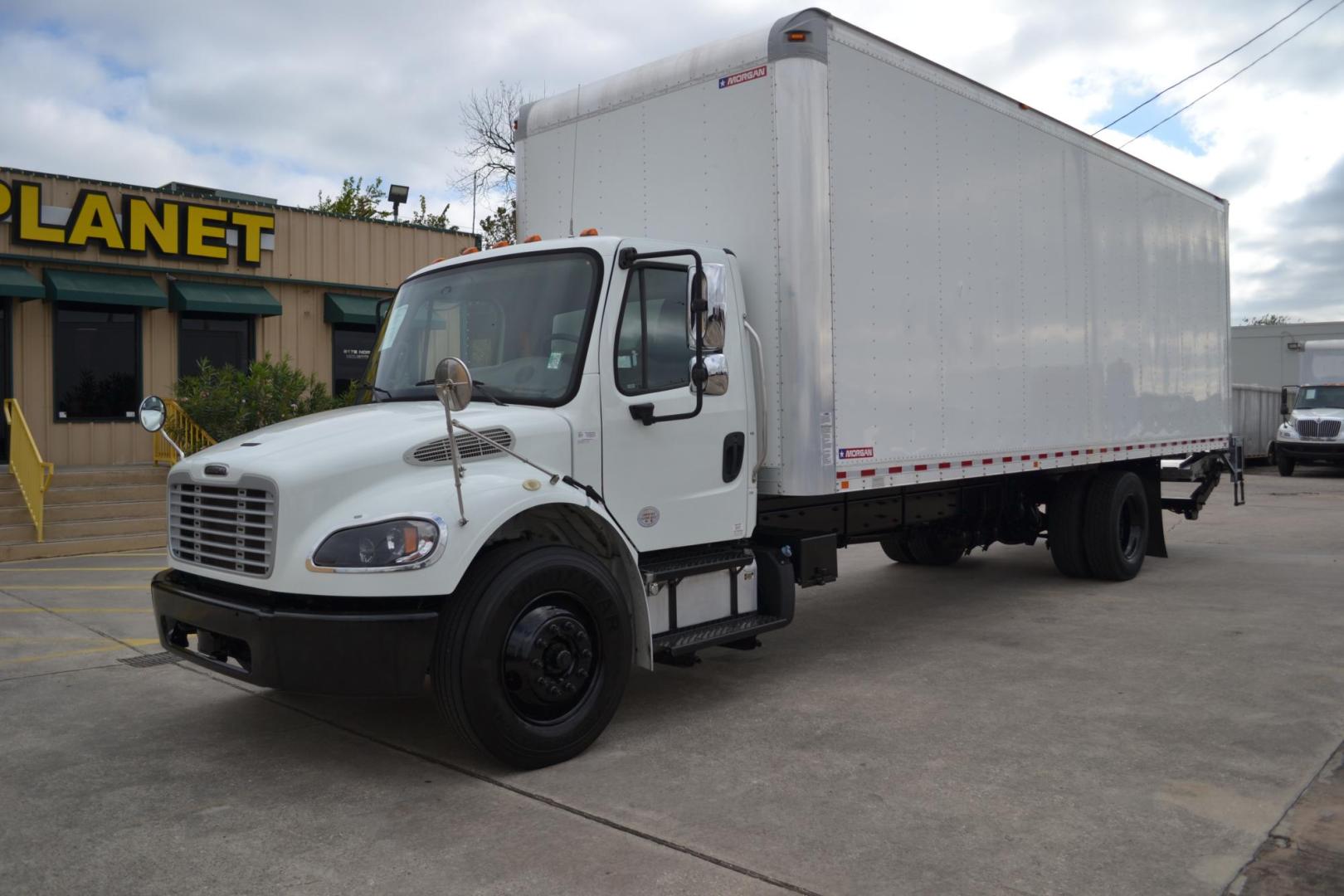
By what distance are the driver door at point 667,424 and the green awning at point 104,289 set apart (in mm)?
14611

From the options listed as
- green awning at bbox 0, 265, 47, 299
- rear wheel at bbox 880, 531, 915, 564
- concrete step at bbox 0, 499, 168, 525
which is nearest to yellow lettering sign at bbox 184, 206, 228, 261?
green awning at bbox 0, 265, 47, 299

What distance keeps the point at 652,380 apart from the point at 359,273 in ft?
55.1

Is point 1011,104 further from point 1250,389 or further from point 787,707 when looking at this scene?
point 1250,389

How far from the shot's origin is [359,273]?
68.4 feet

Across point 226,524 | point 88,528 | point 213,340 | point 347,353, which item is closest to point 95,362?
point 213,340

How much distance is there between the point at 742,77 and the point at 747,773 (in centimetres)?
394

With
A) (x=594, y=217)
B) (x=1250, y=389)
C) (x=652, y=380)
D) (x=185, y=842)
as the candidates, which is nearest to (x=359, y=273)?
(x=594, y=217)

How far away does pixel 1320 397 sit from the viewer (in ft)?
88.7

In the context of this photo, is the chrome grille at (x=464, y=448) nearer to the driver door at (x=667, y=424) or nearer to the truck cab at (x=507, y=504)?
the truck cab at (x=507, y=504)

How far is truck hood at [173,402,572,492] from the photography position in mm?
4547

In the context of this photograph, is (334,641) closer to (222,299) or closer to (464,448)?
(464,448)

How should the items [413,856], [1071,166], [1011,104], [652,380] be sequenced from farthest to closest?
[1071,166], [1011,104], [652,380], [413,856]

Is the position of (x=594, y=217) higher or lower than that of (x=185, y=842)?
higher

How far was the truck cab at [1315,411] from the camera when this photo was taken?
83.9 ft
